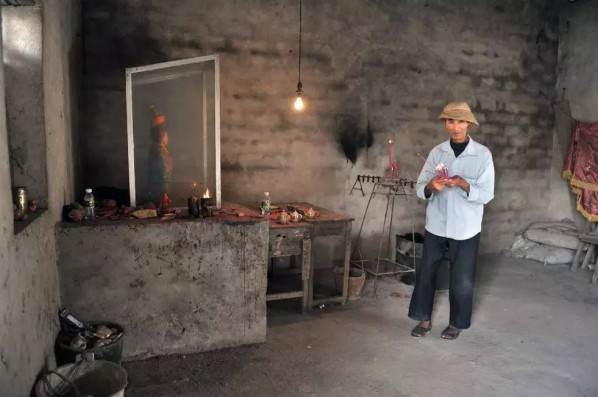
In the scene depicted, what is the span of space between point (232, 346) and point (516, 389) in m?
2.19

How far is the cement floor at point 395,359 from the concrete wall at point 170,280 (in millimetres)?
184

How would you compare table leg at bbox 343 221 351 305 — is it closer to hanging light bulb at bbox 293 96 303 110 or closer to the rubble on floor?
hanging light bulb at bbox 293 96 303 110

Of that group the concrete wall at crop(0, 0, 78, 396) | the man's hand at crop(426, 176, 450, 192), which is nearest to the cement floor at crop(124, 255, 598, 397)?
the concrete wall at crop(0, 0, 78, 396)

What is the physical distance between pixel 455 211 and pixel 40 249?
3.09 metres

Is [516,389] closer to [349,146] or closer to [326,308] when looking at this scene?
[326,308]

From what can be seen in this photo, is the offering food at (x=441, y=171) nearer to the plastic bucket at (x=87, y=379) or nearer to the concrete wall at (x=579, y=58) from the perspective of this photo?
the plastic bucket at (x=87, y=379)

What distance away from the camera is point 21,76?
2857 millimetres

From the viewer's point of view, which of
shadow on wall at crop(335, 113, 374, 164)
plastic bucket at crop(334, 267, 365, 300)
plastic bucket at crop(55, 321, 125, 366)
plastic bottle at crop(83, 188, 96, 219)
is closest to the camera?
plastic bucket at crop(55, 321, 125, 366)

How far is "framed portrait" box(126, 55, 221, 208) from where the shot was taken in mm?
4020

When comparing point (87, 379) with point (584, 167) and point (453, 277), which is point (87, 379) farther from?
point (584, 167)

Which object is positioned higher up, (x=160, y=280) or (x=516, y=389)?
(x=160, y=280)

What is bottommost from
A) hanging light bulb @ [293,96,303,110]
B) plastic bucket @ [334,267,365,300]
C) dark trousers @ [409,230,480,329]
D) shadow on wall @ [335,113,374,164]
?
plastic bucket @ [334,267,365,300]

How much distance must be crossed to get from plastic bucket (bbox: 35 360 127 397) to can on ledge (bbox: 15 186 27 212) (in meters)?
0.96

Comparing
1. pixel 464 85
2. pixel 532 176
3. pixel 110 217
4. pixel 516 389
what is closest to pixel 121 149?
pixel 110 217
